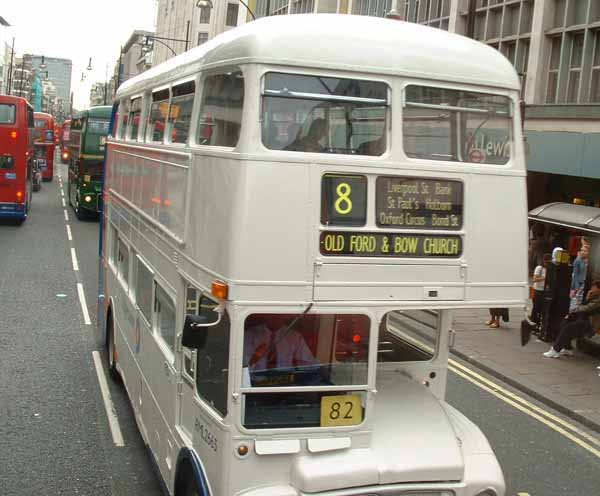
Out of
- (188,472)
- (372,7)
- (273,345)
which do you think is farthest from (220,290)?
(372,7)

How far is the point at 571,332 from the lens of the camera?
1298 centimetres

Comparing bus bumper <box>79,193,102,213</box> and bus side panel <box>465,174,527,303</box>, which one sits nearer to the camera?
bus side panel <box>465,174,527,303</box>

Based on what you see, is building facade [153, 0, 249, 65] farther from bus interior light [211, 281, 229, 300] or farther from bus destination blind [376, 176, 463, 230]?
bus interior light [211, 281, 229, 300]

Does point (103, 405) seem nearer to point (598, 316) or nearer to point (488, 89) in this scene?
point (488, 89)

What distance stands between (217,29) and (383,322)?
78643mm

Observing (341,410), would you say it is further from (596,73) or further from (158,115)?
(596,73)

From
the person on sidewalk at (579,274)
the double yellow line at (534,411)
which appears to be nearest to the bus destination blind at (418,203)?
the double yellow line at (534,411)

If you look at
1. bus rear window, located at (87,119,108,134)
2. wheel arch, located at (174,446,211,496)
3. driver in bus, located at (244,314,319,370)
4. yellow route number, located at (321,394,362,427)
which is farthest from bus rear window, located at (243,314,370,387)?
bus rear window, located at (87,119,108,134)

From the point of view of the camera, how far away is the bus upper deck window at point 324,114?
4840mm

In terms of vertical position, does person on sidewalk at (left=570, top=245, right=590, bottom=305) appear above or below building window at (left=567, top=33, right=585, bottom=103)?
below

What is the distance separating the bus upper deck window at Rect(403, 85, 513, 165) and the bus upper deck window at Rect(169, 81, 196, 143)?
1699mm

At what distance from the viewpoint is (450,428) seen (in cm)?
552

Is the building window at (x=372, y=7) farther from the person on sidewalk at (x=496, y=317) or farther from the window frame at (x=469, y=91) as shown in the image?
the window frame at (x=469, y=91)

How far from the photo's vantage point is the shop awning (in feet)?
44.9
